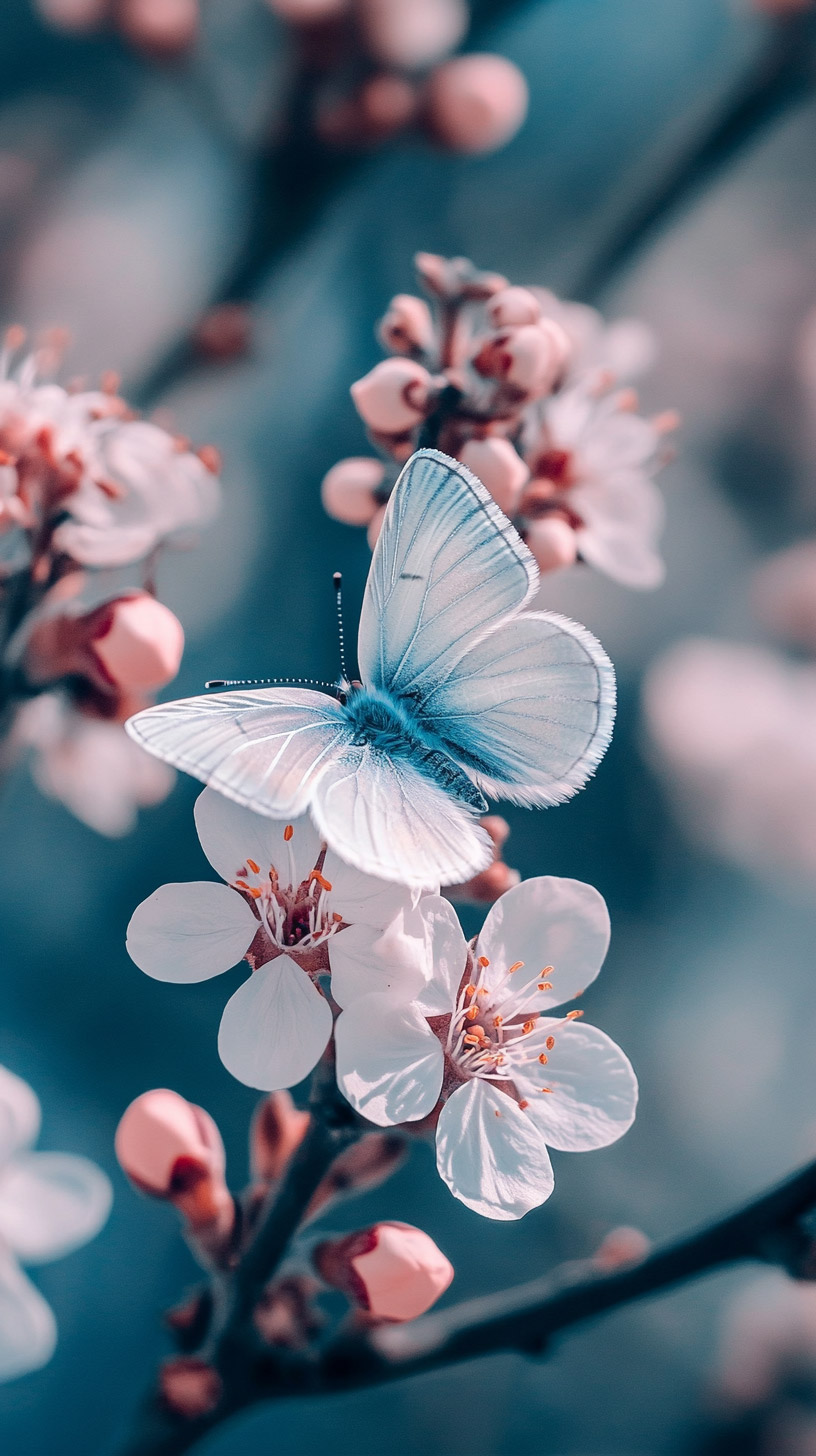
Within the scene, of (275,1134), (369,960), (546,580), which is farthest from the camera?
(546,580)

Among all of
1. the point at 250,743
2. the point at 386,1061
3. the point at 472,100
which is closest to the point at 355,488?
the point at 250,743

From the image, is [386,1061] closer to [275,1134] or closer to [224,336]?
[275,1134]

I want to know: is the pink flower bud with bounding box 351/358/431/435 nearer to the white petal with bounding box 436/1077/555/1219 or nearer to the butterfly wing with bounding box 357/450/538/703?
the butterfly wing with bounding box 357/450/538/703

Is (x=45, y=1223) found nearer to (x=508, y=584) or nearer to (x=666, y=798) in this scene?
(x=508, y=584)

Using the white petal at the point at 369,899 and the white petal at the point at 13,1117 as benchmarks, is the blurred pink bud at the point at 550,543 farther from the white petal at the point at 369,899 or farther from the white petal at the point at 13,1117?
the white petal at the point at 13,1117

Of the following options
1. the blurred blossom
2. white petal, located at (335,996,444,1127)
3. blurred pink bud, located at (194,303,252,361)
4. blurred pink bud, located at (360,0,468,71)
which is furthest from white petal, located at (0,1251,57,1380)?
blurred pink bud, located at (360,0,468,71)
